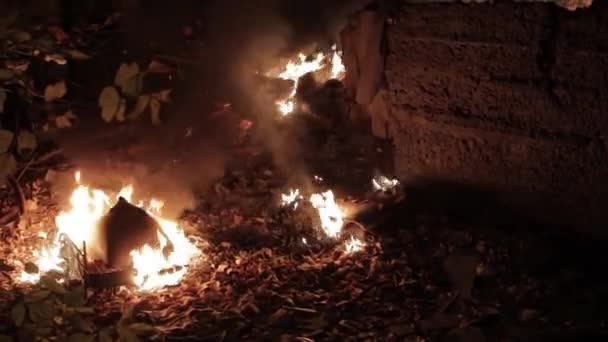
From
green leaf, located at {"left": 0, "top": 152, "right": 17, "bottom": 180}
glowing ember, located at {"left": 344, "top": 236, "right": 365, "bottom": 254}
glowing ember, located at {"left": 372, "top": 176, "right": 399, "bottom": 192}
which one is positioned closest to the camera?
green leaf, located at {"left": 0, "top": 152, "right": 17, "bottom": 180}

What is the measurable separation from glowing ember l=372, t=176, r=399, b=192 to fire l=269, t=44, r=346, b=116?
1221 mm

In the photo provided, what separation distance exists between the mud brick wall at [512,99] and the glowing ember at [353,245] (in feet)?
2.96

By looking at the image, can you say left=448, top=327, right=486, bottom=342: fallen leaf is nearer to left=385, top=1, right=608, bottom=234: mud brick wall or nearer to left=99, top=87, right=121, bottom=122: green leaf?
left=385, top=1, right=608, bottom=234: mud brick wall

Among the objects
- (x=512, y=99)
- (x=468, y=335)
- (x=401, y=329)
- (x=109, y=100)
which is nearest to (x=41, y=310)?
(x=109, y=100)

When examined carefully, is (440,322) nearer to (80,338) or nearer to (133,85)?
(80,338)

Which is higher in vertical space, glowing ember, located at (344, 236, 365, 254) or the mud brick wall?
the mud brick wall

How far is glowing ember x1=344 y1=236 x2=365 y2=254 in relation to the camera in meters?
5.23

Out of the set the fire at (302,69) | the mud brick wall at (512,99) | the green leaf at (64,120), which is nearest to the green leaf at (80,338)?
the green leaf at (64,120)

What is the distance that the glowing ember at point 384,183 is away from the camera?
6.00 meters

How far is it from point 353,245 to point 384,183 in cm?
96

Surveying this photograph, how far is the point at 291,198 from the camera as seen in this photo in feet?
19.4

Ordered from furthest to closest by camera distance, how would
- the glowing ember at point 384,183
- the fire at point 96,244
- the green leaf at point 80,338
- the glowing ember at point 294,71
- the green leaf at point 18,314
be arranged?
the glowing ember at point 294,71, the glowing ember at point 384,183, the fire at point 96,244, the green leaf at point 18,314, the green leaf at point 80,338

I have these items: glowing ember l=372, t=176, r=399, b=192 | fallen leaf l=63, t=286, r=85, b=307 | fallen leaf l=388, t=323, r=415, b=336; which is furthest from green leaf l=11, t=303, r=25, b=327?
glowing ember l=372, t=176, r=399, b=192

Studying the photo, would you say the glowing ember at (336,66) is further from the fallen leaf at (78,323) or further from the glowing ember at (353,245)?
the fallen leaf at (78,323)
